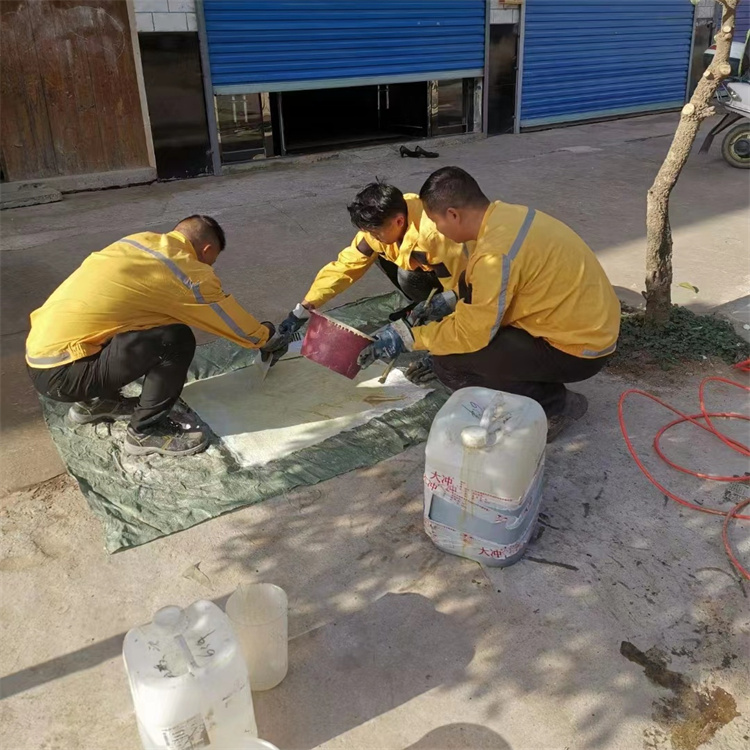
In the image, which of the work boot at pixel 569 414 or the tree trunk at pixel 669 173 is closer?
the work boot at pixel 569 414

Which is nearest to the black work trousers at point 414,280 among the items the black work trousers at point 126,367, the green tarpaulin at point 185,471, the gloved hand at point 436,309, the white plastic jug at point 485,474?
the gloved hand at point 436,309

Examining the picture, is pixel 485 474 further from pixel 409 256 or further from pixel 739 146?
pixel 739 146

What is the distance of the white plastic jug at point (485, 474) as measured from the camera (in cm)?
224

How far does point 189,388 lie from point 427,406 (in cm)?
125

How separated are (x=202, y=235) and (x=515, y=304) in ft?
4.44

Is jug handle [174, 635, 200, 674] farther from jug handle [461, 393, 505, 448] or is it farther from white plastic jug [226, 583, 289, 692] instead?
jug handle [461, 393, 505, 448]

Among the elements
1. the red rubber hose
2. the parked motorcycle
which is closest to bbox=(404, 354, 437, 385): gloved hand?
the red rubber hose

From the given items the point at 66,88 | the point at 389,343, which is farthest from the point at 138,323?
the point at 66,88

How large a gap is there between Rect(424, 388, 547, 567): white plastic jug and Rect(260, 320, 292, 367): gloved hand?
1222 millimetres

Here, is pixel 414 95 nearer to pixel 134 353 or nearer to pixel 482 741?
pixel 134 353

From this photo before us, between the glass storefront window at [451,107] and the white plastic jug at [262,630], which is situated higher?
the glass storefront window at [451,107]

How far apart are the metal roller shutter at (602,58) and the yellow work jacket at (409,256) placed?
7.90 metres

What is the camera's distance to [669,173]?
3.86 meters

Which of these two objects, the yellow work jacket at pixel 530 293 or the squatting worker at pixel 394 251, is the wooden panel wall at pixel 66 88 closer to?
the squatting worker at pixel 394 251
